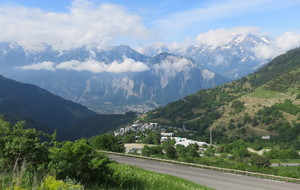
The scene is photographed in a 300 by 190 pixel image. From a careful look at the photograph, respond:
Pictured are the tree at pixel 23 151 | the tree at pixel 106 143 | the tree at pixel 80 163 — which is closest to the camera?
the tree at pixel 23 151

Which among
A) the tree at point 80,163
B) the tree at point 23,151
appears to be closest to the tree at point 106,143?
the tree at point 80,163

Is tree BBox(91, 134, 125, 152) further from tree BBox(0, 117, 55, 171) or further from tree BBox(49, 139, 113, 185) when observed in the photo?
tree BBox(0, 117, 55, 171)

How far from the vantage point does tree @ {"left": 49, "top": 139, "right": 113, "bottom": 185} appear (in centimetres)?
1223

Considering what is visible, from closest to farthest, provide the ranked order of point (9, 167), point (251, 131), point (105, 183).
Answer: point (9, 167)
point (105, 183)
point (251, 131)

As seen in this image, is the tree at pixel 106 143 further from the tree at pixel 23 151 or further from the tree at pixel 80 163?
the tree at pixel 23 151

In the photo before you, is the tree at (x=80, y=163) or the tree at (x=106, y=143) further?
the tree at (x=106, y=143)

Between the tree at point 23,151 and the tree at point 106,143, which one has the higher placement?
the tree at point 23,151

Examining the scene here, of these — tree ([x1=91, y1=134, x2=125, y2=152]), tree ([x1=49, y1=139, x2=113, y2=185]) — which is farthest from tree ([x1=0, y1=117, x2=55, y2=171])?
tree ([x1=91, y1=134, x2=125, y2=152])

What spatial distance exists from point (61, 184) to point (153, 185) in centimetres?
560

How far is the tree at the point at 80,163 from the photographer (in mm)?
12234

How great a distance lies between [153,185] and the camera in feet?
42.8

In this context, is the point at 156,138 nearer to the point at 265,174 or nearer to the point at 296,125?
the point at 296,125

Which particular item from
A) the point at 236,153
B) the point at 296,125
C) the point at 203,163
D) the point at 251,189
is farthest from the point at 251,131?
the point at 251,189

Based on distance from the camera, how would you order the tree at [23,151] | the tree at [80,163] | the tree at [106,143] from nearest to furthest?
the tree at [23,151]
the tree at [80,163]
the tree at [106,143]
